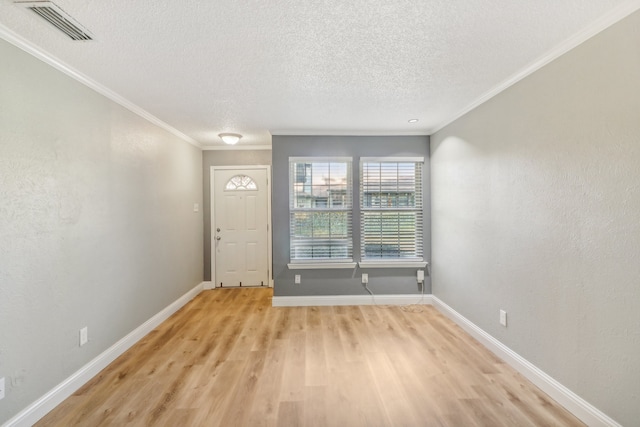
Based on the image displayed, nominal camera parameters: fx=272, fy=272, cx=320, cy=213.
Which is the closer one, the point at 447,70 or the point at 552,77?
the point at 552,77

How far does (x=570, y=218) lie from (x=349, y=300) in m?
2.68

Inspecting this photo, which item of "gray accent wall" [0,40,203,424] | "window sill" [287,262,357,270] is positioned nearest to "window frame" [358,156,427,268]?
"window sill" [287,262,357,270]

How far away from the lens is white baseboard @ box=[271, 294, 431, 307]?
3834mm

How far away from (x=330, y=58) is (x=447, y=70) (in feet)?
3.14

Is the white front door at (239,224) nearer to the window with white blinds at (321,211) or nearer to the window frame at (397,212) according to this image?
the window with white blinds at (321,211)

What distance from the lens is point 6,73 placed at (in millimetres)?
1633

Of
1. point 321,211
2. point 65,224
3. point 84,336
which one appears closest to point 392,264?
point 321,211

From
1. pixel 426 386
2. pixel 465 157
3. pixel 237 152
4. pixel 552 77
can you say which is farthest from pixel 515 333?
pixel 237 152

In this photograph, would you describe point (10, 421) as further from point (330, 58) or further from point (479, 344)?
point (479, 344)

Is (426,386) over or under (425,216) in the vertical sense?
under

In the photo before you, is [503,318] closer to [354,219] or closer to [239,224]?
[354,219]

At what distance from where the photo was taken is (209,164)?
464 cm

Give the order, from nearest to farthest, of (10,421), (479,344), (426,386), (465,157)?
(10,421) → (426,386) → (479,344) → (465,157)

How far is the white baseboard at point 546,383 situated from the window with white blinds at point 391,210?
1226 mm
